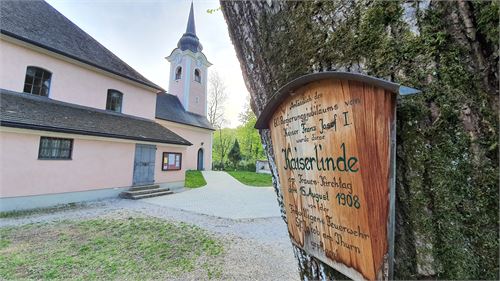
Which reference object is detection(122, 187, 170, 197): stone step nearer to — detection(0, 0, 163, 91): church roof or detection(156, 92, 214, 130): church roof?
detection(0, 0, 163, 91): church roof

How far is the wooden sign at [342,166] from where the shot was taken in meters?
0.69

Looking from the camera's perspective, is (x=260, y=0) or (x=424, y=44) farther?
(x=260, y=0)

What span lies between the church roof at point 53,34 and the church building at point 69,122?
5 centimetres

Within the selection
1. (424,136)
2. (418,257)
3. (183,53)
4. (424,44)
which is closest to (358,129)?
(424,136)

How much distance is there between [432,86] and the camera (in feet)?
2.12

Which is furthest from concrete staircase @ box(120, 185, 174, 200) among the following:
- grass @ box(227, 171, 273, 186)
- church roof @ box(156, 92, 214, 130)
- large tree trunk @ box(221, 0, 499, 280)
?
large tree trunk @ box(221, 0, 499, 280)

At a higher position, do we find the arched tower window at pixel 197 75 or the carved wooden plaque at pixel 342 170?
the arched tower window at pixel 197 75

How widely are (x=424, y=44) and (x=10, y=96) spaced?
11845 millimetres

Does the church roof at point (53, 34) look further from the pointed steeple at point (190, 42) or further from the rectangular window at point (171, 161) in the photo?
the pointed steeple at point (190, 42)

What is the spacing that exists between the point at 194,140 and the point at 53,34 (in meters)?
12.3

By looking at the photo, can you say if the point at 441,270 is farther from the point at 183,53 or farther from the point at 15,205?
the point at 183,53

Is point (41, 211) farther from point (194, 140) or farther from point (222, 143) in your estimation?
point (222, 143)

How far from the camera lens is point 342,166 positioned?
81 cm

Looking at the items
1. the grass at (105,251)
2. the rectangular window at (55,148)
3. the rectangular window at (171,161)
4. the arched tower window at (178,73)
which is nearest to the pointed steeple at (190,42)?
the arched tower window at (178,73)
